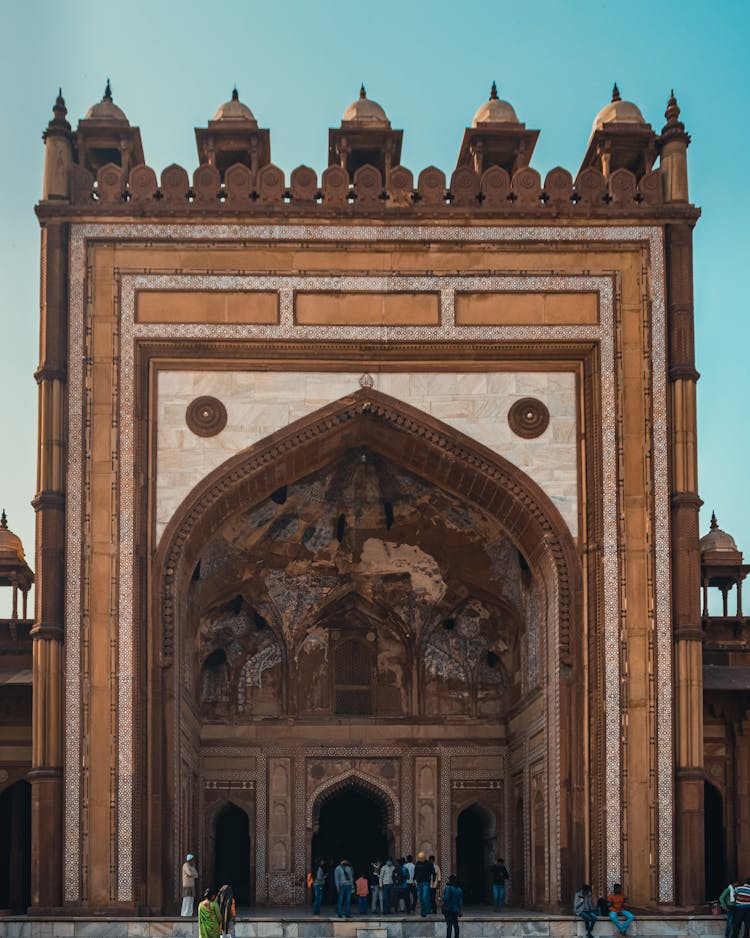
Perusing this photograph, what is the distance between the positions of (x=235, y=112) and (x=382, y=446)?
445 centimetres

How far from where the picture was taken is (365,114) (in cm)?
2144

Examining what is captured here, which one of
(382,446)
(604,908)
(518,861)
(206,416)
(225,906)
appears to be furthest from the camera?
(518,861)

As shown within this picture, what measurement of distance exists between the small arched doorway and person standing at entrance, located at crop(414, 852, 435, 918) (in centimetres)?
326

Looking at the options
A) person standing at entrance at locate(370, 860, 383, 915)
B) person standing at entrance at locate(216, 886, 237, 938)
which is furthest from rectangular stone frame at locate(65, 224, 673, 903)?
person standing at entrance at locate(216, 886, 237, 938)

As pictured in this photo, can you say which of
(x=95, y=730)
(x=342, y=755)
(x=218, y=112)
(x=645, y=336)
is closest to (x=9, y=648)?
(x=95, y=730)

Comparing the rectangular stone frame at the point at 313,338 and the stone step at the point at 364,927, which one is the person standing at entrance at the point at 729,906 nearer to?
the stone step at the point at 364,927

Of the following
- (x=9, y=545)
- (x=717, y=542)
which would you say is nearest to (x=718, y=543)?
(x=717, y=542)

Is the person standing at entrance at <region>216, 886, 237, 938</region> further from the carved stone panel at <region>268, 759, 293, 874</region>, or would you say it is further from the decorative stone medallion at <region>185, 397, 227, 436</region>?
the carved stone panel at <region>268, 759, 293, 874</region>

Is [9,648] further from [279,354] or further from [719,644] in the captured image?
[719,644]

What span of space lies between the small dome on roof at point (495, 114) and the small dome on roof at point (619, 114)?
103cm

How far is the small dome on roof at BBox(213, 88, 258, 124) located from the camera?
70.4 ft

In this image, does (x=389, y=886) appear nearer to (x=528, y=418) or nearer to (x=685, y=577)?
(x=685, y=577)

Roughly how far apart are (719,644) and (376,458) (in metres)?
5.14

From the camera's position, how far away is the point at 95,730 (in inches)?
766
